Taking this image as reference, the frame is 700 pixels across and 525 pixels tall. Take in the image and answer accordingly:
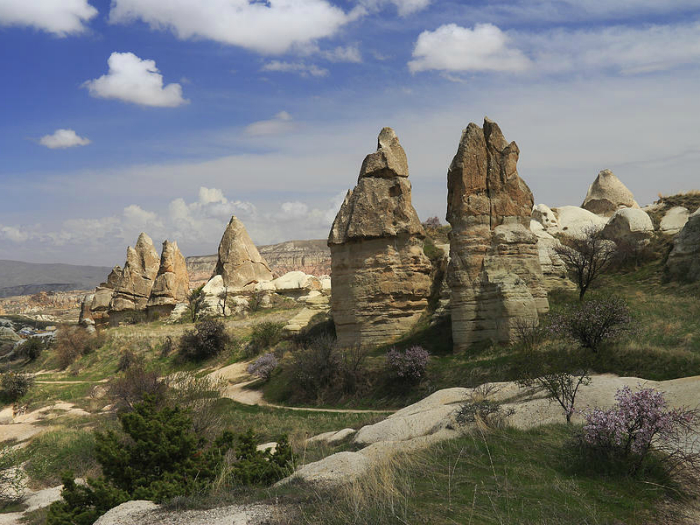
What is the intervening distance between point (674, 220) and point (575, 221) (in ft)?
21.6

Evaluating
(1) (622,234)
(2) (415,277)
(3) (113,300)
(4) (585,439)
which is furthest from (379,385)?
(3) (113,300)

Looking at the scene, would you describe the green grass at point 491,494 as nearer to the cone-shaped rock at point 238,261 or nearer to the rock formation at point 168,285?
the cone-shaped rock at point 238,261

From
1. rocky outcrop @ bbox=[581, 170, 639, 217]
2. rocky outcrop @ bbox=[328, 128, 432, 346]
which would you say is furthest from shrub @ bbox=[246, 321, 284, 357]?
rocky outcrop @ bbox=[581, 170, 639, 217]

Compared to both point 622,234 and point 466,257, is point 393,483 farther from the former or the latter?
point 622,234

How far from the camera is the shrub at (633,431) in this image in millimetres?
5793

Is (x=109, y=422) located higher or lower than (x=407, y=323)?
lower

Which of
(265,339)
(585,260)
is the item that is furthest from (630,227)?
(265,339)

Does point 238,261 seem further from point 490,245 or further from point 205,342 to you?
point 490,245

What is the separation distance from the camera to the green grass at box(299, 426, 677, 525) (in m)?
4.71

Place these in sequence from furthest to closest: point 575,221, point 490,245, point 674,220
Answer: point 575,221 → point 674,220 → point 490,245

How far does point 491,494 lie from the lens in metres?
5.34

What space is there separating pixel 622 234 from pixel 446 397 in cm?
2178

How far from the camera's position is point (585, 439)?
625 cm

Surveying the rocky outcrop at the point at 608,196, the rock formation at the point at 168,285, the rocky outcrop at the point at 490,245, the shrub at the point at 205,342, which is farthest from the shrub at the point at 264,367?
the rocky outcrop at the point at 608,196
